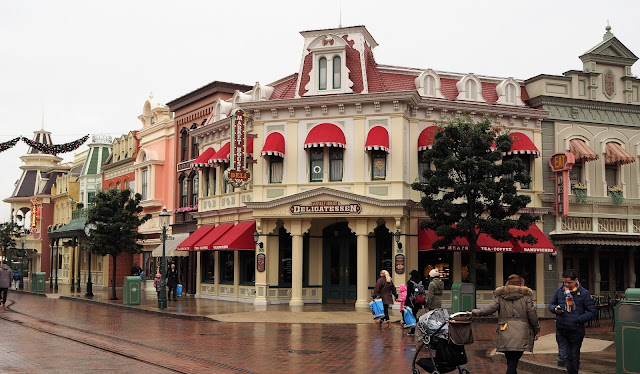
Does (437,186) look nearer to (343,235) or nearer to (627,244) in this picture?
(343,235)

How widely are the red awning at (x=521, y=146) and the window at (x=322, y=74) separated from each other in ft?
25.2

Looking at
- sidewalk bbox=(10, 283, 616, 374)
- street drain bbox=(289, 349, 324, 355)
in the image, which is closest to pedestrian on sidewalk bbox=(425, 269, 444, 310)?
sidewalk bbox=(10, 283, 616, 374)

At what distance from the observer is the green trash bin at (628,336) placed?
9672mm

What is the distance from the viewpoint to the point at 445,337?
32.5ft

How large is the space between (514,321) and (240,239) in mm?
19812

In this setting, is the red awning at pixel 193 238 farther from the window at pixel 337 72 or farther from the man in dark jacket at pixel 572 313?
the man in dark jacket at pixel 572 313

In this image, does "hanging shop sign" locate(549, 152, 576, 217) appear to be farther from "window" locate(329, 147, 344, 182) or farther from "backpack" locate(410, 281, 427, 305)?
"backpack" locate(410, 281, 427, 305)

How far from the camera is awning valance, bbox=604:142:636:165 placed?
29625 millimetres

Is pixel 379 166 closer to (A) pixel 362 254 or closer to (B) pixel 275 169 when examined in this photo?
(A) pixel 362 254

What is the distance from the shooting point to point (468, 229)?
2438cm

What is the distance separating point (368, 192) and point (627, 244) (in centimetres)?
1116

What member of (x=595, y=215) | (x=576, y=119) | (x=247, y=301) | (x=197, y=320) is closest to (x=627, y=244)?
(x=595, y=215)

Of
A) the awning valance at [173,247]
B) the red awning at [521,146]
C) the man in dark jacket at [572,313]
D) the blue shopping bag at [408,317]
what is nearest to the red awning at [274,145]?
the red awning at [521,146]

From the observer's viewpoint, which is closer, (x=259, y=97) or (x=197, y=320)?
(x=197, y=320)
